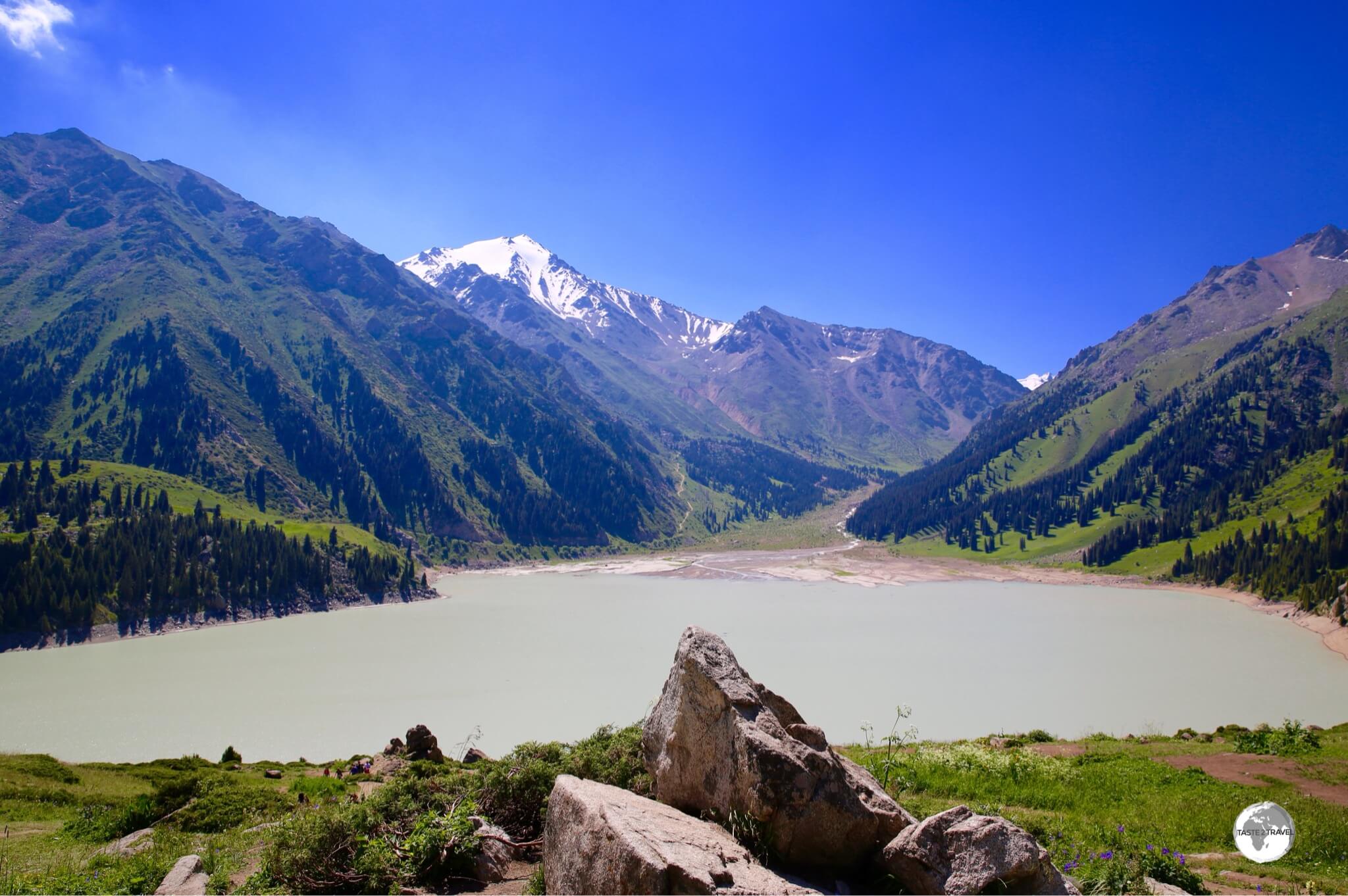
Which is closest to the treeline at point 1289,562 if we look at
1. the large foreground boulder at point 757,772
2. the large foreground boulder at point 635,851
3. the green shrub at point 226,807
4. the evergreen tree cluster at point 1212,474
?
the evergreen tree cluster at point 1212,474

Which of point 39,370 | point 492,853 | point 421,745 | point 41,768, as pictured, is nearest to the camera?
point 492,853

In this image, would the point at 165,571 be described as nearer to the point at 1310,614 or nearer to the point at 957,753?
the point at 957,753

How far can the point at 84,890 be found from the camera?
395 inches

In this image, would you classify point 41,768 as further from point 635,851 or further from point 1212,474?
point 1212,474

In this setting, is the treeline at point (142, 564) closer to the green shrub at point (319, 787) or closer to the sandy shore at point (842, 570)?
the sandy shore at point (842, 570)

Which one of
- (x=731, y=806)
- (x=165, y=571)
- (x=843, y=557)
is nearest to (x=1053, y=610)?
(x=843, y=557)

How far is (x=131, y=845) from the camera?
47.8 feet

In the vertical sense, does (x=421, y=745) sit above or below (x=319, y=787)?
below

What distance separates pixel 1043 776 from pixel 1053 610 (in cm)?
8718

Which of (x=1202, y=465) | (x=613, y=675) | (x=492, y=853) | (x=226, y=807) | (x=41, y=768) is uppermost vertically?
(x=1202, y=465)

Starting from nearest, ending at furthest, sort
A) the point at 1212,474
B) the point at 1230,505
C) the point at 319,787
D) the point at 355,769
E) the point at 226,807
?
1. the point at 226,807
2. the point at 319,787
3. the point at 355,769
4. the point at 1230,505
5. the point at 1212,474

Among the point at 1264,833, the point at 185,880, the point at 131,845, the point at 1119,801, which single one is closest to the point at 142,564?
the point at 131,845

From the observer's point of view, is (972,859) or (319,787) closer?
(972,859)

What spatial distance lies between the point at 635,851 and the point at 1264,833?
41.9 feet
